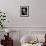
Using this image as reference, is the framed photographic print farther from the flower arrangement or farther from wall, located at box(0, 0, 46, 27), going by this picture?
the flower arrangement

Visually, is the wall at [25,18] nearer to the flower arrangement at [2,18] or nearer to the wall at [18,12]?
the wall at [18,12]

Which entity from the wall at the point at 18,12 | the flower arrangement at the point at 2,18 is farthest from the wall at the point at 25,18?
the flower arrangement at the point at 2,18

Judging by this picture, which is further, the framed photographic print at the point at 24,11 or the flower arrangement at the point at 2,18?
the framed photographic print at the point at 24,11

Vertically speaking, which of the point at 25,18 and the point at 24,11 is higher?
the point at 24,11

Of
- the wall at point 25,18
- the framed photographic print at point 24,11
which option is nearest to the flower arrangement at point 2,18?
the wall at point 25,18

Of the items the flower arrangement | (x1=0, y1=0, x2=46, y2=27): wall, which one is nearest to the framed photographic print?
(x1=0, y1=0, x2=46, y2=27): wall

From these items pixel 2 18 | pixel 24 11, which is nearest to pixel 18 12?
pixel 24 11

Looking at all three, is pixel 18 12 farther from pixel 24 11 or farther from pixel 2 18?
pixel 2 18

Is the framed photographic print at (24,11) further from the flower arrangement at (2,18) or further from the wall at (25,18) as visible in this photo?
the flower arrangement at (2,18)

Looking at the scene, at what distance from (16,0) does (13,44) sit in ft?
4.28

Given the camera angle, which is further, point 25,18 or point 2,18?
point 25,18

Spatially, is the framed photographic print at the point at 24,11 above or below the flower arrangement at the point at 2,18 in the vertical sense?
above

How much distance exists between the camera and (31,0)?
397 cm

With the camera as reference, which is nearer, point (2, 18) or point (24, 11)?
point (2, 18)
